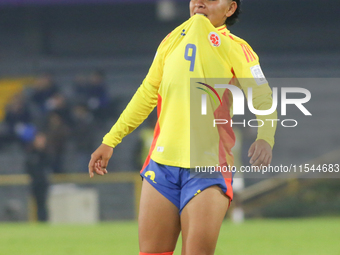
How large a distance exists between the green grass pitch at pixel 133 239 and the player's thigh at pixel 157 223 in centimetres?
307

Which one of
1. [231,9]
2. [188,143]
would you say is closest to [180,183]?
[188,143]

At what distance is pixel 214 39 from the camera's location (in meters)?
2.74

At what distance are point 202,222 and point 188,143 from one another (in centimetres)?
39

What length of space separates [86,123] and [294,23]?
19.1 ft

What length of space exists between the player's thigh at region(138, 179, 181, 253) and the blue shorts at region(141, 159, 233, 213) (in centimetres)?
3

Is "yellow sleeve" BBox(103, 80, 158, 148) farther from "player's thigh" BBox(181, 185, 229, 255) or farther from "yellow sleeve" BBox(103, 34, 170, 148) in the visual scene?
"player's thigh" BBox(181, 185, 229, 255)

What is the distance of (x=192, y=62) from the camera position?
8.89 feet

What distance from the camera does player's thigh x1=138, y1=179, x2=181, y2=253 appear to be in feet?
8.79

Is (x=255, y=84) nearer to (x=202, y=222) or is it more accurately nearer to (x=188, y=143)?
(x=188, y=143)

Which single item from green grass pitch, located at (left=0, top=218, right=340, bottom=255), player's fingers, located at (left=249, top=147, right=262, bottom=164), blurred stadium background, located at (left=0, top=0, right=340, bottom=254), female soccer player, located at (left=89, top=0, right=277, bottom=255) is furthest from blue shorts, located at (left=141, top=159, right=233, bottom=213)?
blurred stadium background, located at (left=0, top=0, right=340, bottom=254)

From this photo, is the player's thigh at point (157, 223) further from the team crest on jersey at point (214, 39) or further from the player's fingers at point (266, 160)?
the team crest on jersey at point (214, 39)

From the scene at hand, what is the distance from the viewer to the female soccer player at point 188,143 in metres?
2.61

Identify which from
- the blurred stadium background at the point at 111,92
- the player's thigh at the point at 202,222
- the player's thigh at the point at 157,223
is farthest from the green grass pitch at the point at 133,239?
the player's thigh at the point at 202,222

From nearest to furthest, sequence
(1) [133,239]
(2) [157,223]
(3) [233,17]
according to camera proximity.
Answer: (2) [157,223]
(3) [233,17]
(1) [133,239]
